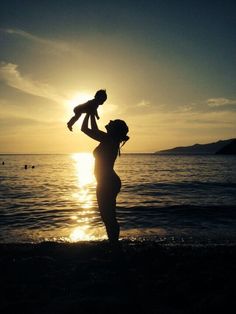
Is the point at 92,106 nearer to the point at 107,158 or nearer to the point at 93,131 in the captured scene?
the point at 93,131

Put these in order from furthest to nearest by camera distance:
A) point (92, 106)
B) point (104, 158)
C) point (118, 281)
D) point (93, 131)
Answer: point (104, 158) → point (93, 131) → point (92, 106) → point (118, 281)

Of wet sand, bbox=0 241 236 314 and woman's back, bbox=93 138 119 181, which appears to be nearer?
wet sand, bbox=0 241 236 314

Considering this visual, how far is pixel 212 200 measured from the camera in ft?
79.1

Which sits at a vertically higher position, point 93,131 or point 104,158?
point 93,131

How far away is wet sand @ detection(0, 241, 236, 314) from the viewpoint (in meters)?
4.84

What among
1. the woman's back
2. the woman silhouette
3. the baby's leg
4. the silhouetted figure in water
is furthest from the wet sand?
the silhouetted figure in water

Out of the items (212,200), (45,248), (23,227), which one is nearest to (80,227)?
(23,227)

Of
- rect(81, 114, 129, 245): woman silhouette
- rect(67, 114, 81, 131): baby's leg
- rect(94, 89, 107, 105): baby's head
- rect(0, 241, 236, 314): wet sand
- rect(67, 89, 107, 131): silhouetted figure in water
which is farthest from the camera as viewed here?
rect(81, 114, 129, 245): woman silhouette

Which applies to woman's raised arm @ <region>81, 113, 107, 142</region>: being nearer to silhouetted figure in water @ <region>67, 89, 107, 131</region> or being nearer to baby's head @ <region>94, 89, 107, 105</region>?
silhouetted figure in water @ <region>67, 89, 107, 131</region>

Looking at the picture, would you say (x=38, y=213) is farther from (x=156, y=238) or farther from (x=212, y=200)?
(x=212, y=200)

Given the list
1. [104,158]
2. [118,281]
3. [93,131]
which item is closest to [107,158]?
[104,158]

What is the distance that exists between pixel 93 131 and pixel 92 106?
0.50 meters

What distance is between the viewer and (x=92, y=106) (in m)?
6.28

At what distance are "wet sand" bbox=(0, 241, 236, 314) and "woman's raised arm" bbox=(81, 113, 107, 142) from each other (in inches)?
102
